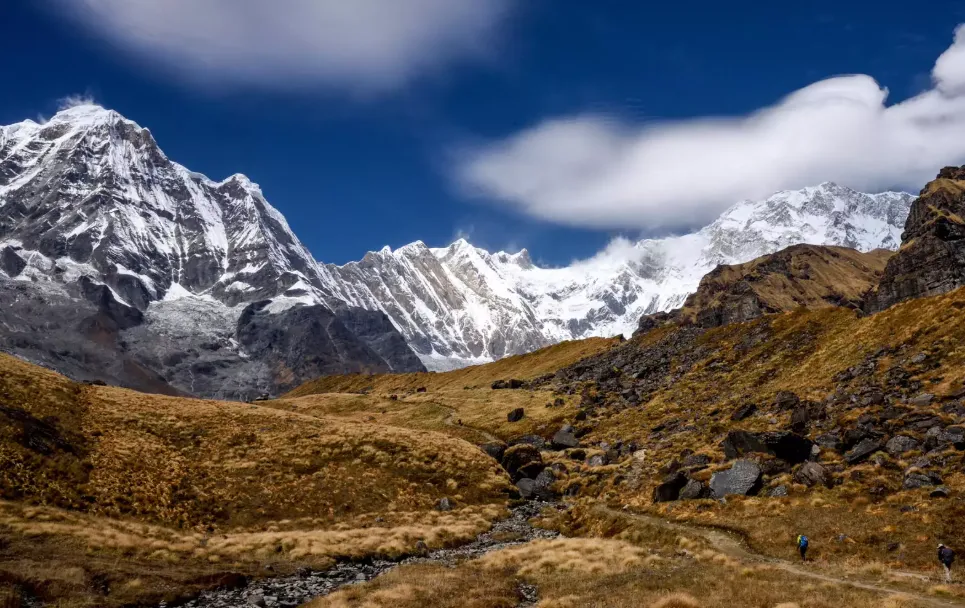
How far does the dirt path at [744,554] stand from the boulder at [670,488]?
3.01m

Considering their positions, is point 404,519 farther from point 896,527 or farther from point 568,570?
point 896,527

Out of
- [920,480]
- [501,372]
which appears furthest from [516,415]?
[501,372]

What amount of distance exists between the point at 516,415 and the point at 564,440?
17.3m

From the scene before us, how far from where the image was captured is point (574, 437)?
72.1 m

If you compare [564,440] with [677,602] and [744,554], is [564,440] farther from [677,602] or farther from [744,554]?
[677,602]

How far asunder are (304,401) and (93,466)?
83.6 metres

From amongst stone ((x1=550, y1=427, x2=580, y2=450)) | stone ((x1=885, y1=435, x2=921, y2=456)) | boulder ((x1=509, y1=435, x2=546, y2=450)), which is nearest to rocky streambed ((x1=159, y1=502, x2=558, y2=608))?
stone ((x1=885, y1=435, x2=921, y2=456))

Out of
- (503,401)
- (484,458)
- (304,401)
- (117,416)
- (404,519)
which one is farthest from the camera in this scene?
(304,401)

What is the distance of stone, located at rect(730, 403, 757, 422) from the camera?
5838 centimetres

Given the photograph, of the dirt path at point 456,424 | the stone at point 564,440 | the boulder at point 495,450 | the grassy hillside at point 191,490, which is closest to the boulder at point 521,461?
the boulder at point 495,450

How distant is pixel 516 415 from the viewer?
87.8 meters

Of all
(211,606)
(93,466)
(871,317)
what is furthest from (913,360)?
(93,466)

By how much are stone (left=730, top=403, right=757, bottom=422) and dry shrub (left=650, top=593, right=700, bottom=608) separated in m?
40.7

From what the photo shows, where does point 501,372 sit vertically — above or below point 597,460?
above
